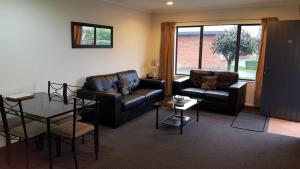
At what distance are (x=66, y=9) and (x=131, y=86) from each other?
82.7 inches

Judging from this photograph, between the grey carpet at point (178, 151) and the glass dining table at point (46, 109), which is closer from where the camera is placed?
the glass dining table at point (46, 109)

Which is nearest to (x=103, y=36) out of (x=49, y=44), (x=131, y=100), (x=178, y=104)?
(x=49, y=44)

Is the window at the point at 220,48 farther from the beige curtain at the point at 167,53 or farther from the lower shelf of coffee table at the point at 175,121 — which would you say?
the lower shelf of coffee table at the point at 175,121

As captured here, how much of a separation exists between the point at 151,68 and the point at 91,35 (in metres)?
2.61

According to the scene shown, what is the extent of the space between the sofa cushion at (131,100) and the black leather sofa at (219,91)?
1201 mm

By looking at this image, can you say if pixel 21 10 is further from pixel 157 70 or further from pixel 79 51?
pixel 157 70

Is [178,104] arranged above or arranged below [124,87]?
below

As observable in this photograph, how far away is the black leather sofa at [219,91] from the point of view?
495cm

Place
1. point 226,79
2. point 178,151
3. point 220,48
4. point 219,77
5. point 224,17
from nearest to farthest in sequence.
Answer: point 178,151, point 226,79, point 219,77, point 224,17, point 220,48

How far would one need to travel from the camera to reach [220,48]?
609 cm

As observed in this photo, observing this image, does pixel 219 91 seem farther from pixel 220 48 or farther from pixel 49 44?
pixel 49 44

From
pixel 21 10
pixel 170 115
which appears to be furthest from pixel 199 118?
pixel 21 10

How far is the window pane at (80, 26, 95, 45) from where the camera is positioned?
4.51m

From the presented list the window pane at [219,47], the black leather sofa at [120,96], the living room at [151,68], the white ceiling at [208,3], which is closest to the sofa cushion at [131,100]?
the black leather sofa at [120,96]
